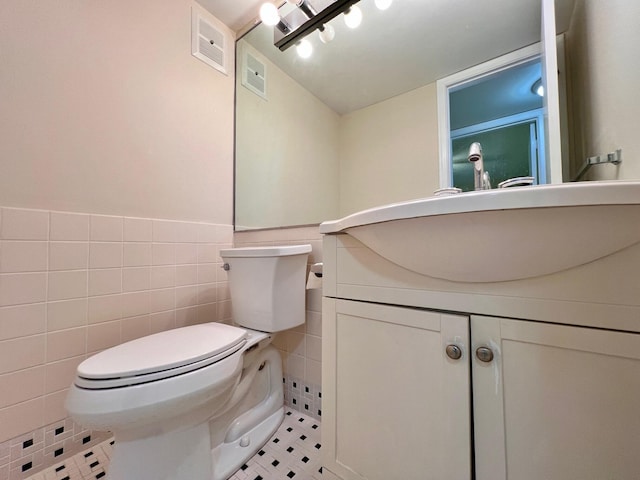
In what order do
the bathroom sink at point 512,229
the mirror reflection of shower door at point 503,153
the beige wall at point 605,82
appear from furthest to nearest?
1. the mirror reflection of shower door at point 503,153
2. the beige wall at point 605,82
3. the bathroom sink at point 512,229

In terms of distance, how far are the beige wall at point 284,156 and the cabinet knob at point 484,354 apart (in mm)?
1041

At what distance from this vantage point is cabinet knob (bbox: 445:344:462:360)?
453mm

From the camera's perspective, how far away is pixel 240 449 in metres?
0.89

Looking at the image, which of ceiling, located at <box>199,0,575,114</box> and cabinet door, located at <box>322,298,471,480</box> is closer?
cabinet door, located at <box>322,298,471,480</box>

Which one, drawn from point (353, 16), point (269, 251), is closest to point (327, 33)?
point (353, 16)

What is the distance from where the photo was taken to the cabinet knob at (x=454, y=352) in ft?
1.49

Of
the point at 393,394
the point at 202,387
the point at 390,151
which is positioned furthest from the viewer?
the point at 390,151

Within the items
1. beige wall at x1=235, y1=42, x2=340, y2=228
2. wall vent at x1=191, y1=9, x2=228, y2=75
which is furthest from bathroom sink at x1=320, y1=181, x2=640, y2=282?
wall vent at x1=191, y1=9, x2=228, y2=75

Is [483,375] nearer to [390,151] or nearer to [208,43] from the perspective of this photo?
[390,151]

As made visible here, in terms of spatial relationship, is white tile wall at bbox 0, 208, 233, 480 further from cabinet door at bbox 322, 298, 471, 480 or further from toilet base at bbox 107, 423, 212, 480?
cabinet door at bbox 322, 298, 471, 480

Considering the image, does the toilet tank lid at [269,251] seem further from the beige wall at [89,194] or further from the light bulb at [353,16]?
the light bulb at [353,16]

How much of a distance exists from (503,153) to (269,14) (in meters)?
1.23

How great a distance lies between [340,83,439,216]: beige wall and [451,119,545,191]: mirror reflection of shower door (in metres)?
0.10

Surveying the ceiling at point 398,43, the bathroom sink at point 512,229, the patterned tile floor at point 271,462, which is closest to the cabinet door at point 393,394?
the bathroom sink at point 512,229
